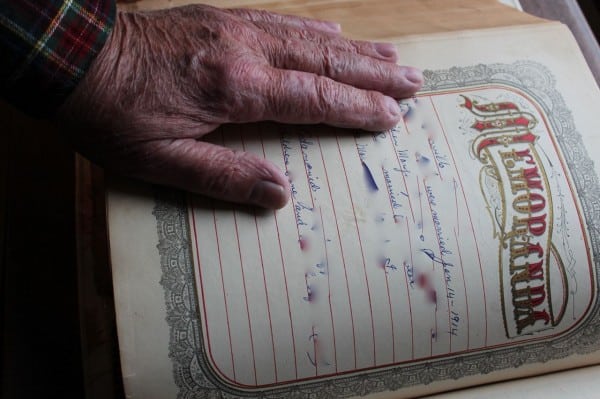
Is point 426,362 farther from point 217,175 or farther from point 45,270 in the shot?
point 45,270

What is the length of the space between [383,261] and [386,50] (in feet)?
0.98

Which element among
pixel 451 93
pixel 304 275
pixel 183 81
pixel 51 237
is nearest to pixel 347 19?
pixel 451 93

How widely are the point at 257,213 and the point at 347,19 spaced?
0.40 m

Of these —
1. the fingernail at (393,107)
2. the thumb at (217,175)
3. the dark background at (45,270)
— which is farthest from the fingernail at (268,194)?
the dark background at (45,270)

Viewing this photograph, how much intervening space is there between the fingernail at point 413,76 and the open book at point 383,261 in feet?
0.08

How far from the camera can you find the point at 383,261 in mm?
684

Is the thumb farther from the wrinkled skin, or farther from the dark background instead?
the dark background

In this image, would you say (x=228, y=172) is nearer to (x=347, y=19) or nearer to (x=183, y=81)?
(x=183, y=81)

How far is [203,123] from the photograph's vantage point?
2.30ft

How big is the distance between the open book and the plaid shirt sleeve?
0.13 m

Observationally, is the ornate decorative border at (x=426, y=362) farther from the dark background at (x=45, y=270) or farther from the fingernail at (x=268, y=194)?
the dark background at (x=45, y=270)

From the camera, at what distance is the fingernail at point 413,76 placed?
0.77 metres

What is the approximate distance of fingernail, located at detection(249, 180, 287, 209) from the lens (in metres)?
0.68

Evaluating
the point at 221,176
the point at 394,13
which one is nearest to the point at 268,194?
the point at 221,176
